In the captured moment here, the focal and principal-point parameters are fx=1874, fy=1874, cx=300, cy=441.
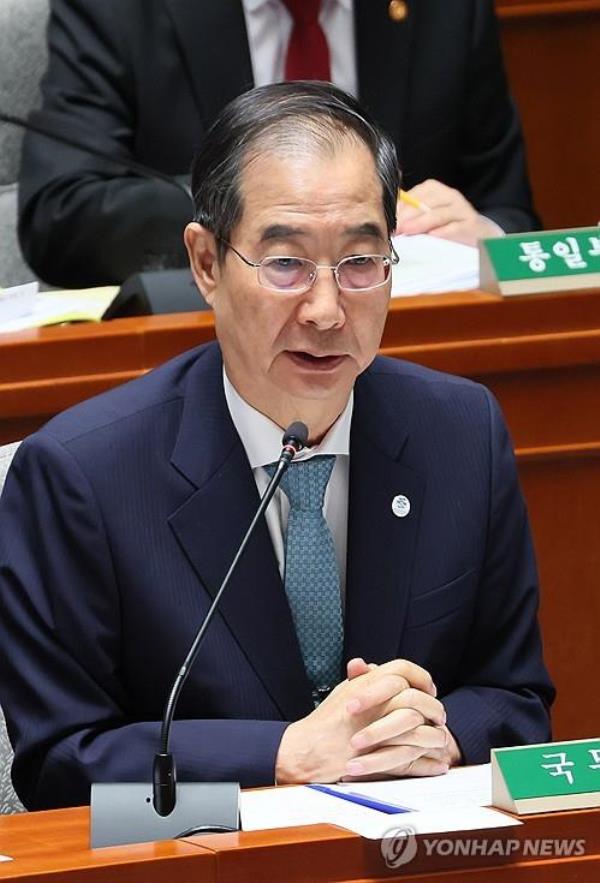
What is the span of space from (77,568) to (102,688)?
0.09 metres

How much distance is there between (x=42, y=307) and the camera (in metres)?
2.00

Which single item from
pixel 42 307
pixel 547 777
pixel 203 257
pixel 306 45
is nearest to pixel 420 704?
pixel 547 777

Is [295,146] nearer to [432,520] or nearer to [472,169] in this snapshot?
[432,520]

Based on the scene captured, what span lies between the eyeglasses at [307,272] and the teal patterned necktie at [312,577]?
0.16 meters

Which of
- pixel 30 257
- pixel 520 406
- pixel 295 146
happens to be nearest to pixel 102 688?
pixel 295 146

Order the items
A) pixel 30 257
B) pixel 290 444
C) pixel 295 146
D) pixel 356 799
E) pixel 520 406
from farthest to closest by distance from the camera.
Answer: pixel 30 257, pixel 520 406, pixel 295 146, pixel 290 444, pixel 356 799

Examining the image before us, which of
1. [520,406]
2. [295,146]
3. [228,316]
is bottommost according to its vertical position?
[520,406]

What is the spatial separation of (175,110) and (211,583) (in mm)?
1102

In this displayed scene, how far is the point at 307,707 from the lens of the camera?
1483 millimetres

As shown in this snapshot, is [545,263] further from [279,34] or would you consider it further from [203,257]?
[279,34]

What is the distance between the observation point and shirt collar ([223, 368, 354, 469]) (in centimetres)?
151

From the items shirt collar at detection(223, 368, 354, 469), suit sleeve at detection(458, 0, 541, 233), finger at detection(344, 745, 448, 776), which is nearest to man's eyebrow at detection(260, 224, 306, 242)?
shirt collar at detection(223, 368, 354, 469)

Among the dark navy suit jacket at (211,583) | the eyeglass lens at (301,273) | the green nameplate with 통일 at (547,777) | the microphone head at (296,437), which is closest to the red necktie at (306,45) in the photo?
the dark navy suit jacket at (211,583)

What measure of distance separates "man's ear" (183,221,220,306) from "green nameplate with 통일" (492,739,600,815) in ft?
1.74
